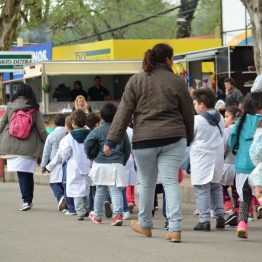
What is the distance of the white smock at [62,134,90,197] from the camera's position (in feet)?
39.1

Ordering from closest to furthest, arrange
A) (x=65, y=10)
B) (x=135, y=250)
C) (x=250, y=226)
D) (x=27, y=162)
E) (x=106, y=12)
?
(x=135, y=250) < (x=250, y=226) < (x=27, y=162) < (x=65, y=10) < (x=106, y=12)

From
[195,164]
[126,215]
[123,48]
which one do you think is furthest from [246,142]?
[123,48]

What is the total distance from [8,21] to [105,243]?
17572mm

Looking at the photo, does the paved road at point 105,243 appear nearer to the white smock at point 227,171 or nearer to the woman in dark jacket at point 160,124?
the woman in dark jacket at point 160,124

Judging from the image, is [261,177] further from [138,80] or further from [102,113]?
[102,113]

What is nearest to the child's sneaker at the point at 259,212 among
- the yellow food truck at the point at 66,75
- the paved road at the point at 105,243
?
the paved road at the point at 105,243

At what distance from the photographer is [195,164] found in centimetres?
1048

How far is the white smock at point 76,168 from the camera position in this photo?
11930 millimetres

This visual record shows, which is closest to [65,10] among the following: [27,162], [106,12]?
[106,12]

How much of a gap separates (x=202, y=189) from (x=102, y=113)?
1.67m

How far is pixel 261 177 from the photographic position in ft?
29.9

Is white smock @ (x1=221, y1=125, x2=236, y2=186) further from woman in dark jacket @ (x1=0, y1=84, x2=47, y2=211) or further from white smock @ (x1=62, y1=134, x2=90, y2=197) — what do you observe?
woman in dark jacket @ (x1=0, y1=84, x2=47, y2=211)

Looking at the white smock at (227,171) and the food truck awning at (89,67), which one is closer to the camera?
the white smock at (227,171)

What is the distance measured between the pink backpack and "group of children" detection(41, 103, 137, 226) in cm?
37
